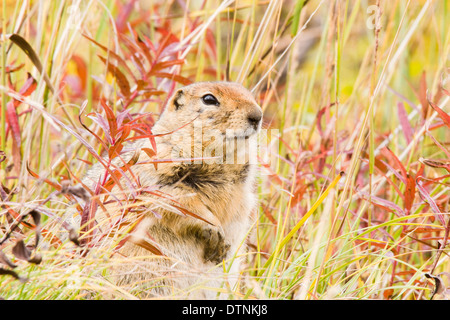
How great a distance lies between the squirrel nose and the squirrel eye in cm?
18

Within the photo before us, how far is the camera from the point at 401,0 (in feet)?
9.58

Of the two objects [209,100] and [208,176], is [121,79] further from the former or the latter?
[208,176]

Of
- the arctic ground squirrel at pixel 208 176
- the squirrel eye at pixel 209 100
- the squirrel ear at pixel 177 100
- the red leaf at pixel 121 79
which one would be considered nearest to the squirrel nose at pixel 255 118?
the arctic ground squirrel at pixel 208 176

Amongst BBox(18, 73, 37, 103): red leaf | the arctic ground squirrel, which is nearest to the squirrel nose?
the arctic ground squirrel

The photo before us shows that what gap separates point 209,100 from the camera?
7.27 feet

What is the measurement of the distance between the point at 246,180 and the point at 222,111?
0.34 metres

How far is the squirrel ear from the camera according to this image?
238cm

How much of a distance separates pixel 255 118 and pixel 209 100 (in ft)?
0.79

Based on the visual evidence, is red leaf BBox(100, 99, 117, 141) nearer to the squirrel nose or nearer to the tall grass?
the tall grass

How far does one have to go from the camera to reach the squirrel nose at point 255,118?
82.1 inches

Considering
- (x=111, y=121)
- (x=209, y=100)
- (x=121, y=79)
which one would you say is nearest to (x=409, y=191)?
(x=209, y=100)
